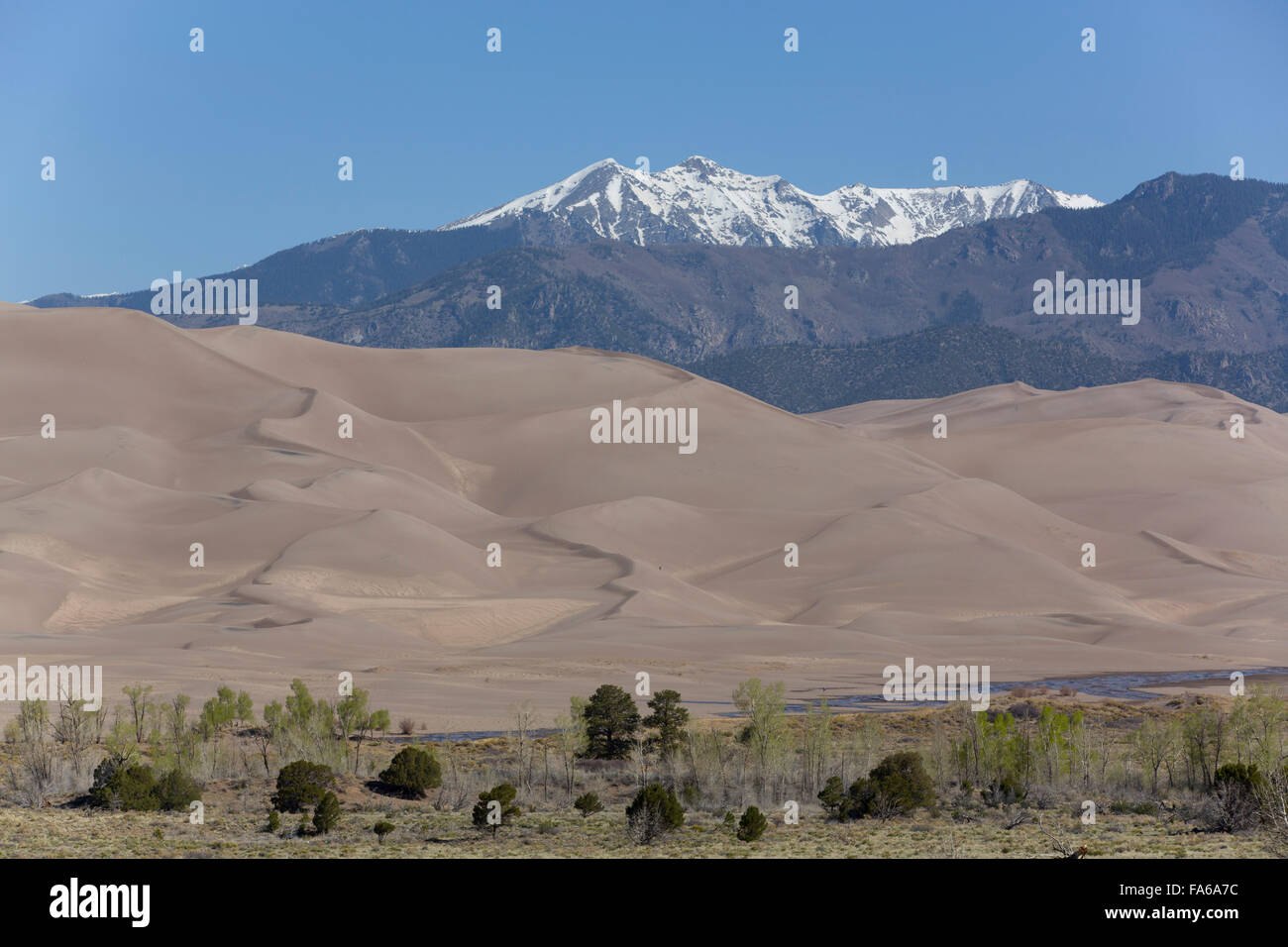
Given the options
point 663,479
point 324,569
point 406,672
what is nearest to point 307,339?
point 663,479

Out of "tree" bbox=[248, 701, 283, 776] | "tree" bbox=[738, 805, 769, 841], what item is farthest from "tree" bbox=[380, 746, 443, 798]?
"tree" bbox=[738, 805, 769, 841]

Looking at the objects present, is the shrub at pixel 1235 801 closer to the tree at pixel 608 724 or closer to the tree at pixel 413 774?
the tree at pixel 413 774

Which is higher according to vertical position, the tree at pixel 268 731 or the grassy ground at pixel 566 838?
the tree at pixel 268 731

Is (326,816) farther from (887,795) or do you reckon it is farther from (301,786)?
(887,795)

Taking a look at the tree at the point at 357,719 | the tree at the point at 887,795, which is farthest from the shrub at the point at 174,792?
the tree at the point at 887,795

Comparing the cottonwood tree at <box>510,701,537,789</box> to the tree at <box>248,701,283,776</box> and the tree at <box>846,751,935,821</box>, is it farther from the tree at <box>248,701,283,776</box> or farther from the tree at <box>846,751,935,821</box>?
the tree at <box>846,751,935,821</box>
